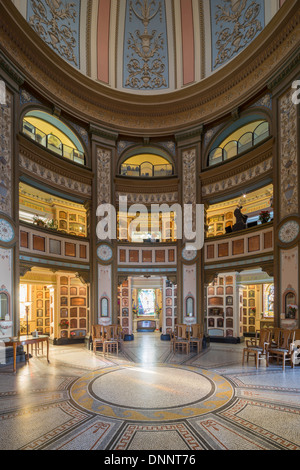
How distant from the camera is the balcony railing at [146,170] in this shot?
13.6 metres

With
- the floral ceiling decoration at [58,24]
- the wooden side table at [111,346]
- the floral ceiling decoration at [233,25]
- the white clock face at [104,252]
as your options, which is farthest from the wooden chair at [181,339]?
the floral ceiling decoration at [58,24]

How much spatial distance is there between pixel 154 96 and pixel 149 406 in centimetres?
1223

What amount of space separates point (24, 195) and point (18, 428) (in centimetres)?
1094

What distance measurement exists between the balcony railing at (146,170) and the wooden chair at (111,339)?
7.10 metres

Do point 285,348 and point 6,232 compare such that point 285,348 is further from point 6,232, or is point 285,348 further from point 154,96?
point 154,96

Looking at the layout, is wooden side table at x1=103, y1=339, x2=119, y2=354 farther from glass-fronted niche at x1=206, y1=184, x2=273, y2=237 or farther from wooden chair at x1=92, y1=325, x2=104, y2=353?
glass-fronted niche at x1=206, y1=184, x2=273, y2=237

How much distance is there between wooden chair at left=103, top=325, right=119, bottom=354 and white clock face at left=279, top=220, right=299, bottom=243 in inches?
269

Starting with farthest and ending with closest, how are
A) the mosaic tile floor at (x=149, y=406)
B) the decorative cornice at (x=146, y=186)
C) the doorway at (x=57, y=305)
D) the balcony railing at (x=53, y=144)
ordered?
the decorative cornice at (x=146, y=186) → the doorway at (x=57, y=305) → the balcony railing at (x=53, y=144) → the mosaic tile floor at (x=149, y=406)

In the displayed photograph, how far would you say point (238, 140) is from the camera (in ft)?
39.5

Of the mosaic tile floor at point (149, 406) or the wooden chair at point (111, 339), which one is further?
the wooden chair at point (111, 339)

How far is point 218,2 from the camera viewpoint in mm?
12086

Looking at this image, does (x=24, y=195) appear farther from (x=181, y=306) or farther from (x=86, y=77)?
(x=181, y=306)

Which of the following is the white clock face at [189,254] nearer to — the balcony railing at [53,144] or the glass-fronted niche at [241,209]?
the glass-fronted niche at [241,209]

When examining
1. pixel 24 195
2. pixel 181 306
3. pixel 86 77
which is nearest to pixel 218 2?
pixel 86 77
